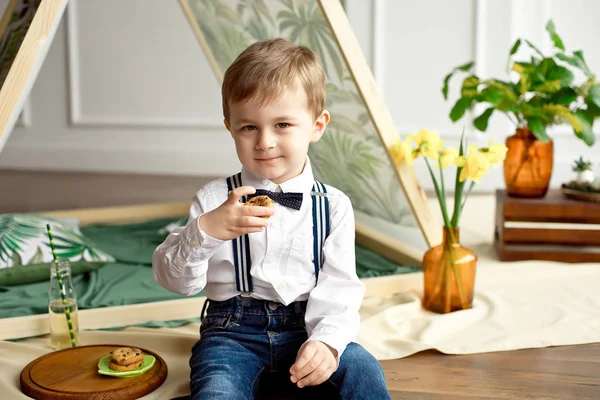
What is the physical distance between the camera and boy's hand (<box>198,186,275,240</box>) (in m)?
1.17

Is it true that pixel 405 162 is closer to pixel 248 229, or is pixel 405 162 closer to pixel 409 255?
pixel 409 255

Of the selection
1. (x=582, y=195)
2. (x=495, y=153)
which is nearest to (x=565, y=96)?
(x=582, y=195)

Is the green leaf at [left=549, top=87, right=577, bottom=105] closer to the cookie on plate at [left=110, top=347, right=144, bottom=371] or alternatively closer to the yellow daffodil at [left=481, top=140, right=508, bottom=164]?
the yellow daffodil at [left=481, top=140, right=508, bottom=164]

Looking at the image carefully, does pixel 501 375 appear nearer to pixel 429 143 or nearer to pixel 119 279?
pixel 429 143

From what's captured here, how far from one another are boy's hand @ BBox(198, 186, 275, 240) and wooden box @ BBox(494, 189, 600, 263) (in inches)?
55.1

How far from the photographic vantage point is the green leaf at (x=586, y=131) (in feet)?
7.36

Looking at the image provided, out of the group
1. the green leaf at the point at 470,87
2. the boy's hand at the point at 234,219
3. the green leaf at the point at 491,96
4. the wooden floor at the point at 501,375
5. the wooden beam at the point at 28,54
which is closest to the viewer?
the boy's hand at the point at 234,219

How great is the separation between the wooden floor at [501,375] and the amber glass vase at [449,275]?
9.6 inches

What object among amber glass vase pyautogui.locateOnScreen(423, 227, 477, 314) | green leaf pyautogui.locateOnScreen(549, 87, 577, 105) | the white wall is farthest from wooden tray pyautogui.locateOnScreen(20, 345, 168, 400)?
the white wall

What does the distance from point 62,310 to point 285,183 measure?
25.3 inches

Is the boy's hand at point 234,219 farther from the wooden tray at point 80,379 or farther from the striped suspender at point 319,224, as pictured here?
the wooden tray at point 80,379

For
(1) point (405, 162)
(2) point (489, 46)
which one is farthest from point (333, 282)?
(2) point (489, 46)

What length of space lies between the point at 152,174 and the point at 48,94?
2.44 feet

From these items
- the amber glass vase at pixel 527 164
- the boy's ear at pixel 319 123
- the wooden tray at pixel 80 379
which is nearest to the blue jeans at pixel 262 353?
the wooden tray at pixel 80 379
